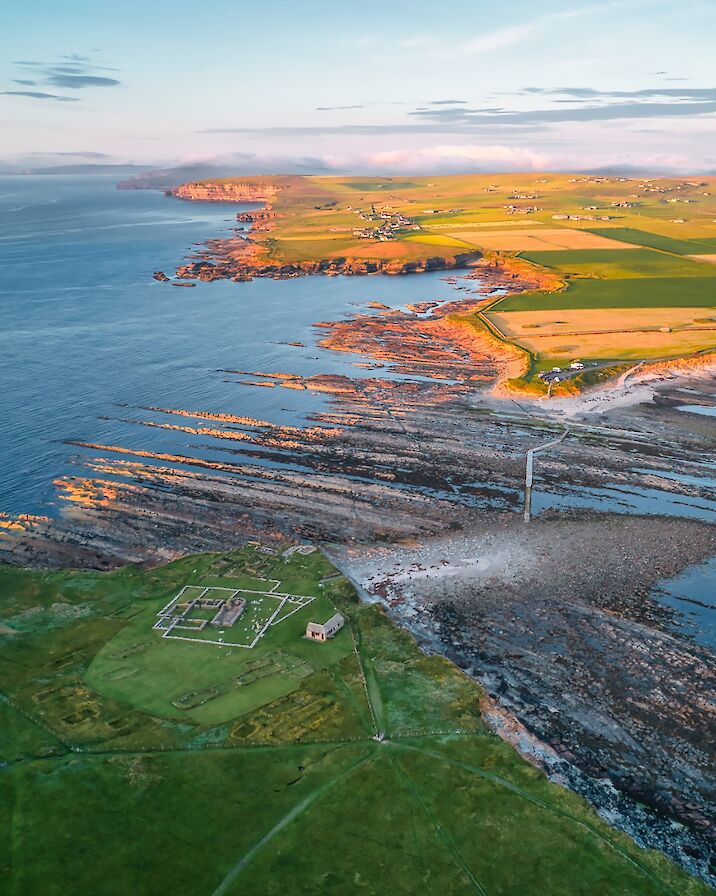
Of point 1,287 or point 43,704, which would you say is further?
point 1,287

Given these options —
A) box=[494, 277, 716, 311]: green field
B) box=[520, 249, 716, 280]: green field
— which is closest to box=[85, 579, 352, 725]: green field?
box=[494, 277, 716, 311]: green field

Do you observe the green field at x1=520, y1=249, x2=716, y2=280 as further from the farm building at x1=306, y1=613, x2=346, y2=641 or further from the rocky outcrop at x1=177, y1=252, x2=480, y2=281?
the farm building at x1=306, y1=613, x2=346, y2=641

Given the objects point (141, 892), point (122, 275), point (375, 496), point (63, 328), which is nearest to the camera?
point (141, 892)

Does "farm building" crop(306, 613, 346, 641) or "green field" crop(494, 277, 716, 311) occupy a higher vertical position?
"green field" crop(494, 277, 716, 311)

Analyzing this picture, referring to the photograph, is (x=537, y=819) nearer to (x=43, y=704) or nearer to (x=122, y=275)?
(x=43, y=704)

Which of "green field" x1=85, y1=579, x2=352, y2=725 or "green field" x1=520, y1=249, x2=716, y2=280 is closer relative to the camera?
"green field" x1=85, y1=579, x2=352, y2=725

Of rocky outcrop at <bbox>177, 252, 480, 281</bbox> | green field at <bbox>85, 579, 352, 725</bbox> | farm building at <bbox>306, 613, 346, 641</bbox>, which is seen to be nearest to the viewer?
green field at <bbox>85, 579, 352, 725</bbox>

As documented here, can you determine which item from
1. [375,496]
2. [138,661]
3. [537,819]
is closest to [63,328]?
[375,496]

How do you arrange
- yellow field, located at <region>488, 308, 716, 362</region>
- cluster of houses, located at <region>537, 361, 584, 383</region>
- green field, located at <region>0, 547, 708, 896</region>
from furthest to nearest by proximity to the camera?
yellow field, located at <region>488, 308, 716, 362</region> → cluster of houses, located at <region>537, 361, 584, 383</region> → green field, located at <region>0, 547, 708, 896</region>

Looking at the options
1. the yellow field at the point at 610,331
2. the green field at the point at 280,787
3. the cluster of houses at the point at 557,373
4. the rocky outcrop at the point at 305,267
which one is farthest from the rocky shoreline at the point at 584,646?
the rocky outcrop at the point at 305,267
